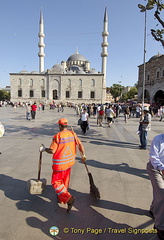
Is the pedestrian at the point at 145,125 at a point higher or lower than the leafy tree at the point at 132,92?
lower

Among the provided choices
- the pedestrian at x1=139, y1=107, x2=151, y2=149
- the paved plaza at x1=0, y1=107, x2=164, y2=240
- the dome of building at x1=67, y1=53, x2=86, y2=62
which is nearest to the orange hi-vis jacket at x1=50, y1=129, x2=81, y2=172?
the paved plaza at x1=0, y1=107, x2=164, y2=240

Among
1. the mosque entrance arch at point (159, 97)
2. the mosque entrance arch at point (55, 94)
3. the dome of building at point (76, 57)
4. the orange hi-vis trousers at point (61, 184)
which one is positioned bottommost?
the orange hi-vis trousers at point (61, 184)

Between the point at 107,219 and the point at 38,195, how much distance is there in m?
1.44

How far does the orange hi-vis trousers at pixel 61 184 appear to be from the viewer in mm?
2635

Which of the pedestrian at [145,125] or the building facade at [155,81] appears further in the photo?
the building facade at [155,81]

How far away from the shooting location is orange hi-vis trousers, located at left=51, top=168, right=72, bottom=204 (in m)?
2.64

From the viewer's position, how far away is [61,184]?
2707 millimetres

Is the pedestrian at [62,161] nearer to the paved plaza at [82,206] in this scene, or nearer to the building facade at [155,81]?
the paved plaza at [82,206]

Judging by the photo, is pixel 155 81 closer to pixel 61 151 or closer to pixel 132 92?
pixel 61 151

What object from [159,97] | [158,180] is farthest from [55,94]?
[158,180]

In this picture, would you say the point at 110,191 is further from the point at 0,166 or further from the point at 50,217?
the point at 0,166

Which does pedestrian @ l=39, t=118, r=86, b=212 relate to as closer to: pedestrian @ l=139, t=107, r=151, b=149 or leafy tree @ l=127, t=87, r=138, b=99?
pedestrian @ l=139, t=107, r=151, b=149

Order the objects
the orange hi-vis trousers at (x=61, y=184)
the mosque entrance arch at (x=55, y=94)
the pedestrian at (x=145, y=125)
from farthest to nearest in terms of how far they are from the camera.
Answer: the mosque entrance arch at (x=55, y=94), the pedestrian at (x=145, y=125), the orange hi-vis trousers at (x=61, y=184)

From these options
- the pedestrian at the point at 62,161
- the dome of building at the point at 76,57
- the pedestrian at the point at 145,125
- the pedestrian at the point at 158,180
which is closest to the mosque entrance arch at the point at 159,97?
the pedestrian at the point at 145,125
